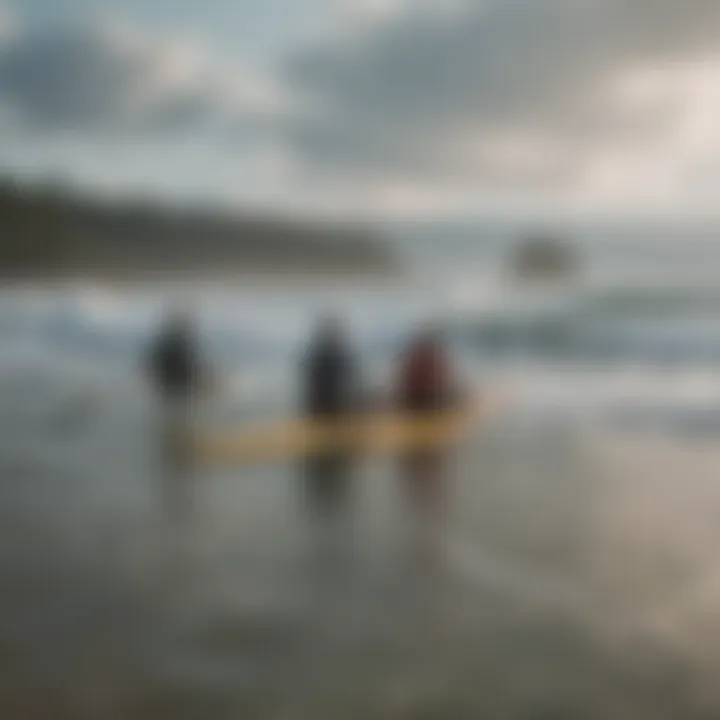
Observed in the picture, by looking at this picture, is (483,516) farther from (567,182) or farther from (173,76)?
(173,76)

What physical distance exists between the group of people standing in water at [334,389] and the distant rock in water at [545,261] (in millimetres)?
322

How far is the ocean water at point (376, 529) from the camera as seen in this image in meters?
1.47

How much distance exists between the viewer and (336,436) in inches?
81.6

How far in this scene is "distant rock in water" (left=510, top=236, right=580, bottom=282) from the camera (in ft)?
6.90

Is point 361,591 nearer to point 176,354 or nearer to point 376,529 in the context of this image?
point 376,529

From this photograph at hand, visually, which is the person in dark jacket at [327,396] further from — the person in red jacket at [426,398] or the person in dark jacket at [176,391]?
the person in dark jacket at [176,391]

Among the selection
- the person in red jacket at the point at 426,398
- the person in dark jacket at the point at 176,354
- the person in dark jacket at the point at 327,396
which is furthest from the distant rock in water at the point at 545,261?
the person in dark jacket at the point at 176,354

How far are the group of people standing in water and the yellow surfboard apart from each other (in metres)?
0.03

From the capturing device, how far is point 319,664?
1509 millimetres

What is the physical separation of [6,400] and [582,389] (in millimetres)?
1606

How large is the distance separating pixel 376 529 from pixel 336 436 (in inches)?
10.7

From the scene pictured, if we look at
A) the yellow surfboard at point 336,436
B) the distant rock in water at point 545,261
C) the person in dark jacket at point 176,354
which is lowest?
the yellow surfboard at point 336,436

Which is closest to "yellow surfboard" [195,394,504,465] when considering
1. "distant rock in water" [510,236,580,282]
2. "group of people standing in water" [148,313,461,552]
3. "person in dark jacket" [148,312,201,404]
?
"group of people standing in water" [148,313,461,552]

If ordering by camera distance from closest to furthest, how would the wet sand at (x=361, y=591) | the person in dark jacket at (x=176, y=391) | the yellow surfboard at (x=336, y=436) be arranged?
the wet sand at (x=361, y=591) → the person in dark jacket at (x=176, y=391) → the yellow surfboard at (x=336, y=436)
